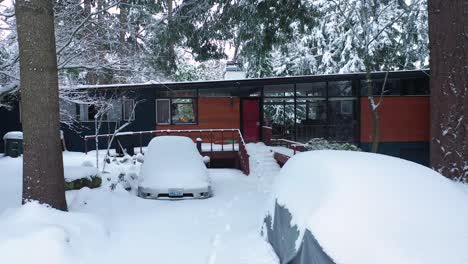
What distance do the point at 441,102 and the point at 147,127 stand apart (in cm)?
1371

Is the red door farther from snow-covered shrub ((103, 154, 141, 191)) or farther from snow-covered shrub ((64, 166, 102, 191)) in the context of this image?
snow-covered shrub ((64, 166, 102, 191))

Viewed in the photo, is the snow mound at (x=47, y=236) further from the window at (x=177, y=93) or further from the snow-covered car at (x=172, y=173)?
the window at (x=177, y=93)

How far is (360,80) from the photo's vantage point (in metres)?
20.5

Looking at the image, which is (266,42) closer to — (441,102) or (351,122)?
(441,102)

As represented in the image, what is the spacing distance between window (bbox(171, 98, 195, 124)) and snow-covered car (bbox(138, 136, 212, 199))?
9.05 m

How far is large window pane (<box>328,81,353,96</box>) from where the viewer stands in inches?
819

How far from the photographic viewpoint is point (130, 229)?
762cm

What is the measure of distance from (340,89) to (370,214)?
58.1 ft

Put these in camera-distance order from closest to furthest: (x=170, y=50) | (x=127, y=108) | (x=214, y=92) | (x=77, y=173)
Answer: (x=77, y=173) < (x=170, y=50) < (x=127, y=108) < (x=214, y=92)

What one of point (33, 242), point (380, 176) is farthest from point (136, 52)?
point (380, 176)

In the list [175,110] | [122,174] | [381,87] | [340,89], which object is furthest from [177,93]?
[122,174]

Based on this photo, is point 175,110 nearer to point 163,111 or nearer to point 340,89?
point 163,111

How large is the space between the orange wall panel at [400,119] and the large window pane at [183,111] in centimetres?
748

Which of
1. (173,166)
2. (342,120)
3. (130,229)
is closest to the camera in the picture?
(130,229)
